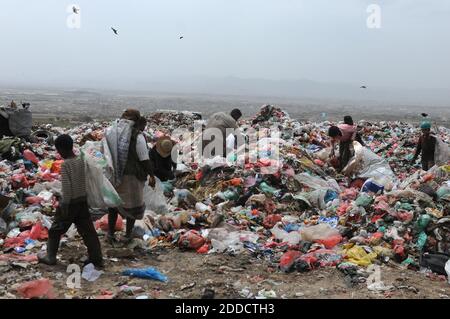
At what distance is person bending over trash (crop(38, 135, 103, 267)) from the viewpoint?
4.34m

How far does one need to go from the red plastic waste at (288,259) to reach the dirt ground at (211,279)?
2.6 inches

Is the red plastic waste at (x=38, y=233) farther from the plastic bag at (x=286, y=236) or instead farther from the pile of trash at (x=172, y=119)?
the pile of trash at (x=172, y=119)

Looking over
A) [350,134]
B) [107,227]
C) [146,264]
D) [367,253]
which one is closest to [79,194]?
[146,264]

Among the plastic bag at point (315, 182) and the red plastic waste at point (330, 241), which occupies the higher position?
the plastic bag at point (315, 182)

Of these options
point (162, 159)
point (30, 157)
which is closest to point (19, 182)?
point (30, 157)

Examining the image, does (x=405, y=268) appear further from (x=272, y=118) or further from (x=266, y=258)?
(x=272, y=118)

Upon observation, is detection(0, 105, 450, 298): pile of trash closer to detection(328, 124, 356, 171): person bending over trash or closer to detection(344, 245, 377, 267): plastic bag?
detection(344, 245, 377, 267): plastic bag

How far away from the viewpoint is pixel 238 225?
20.5 ft

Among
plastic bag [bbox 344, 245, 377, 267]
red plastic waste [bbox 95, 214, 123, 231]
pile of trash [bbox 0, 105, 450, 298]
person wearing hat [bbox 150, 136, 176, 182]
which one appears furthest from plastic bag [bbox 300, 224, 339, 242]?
red plastic waste [bbox 95, 214, 123, 231]

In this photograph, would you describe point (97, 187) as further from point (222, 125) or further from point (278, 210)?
point (222, 125)

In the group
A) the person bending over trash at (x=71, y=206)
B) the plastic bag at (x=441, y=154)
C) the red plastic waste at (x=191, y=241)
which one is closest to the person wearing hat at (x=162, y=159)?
the red plastic waste at (x=191, y=241)

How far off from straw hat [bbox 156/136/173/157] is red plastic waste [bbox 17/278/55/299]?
86.2 inches

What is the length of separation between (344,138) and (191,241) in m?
3.95

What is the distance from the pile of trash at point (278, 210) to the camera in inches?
205
